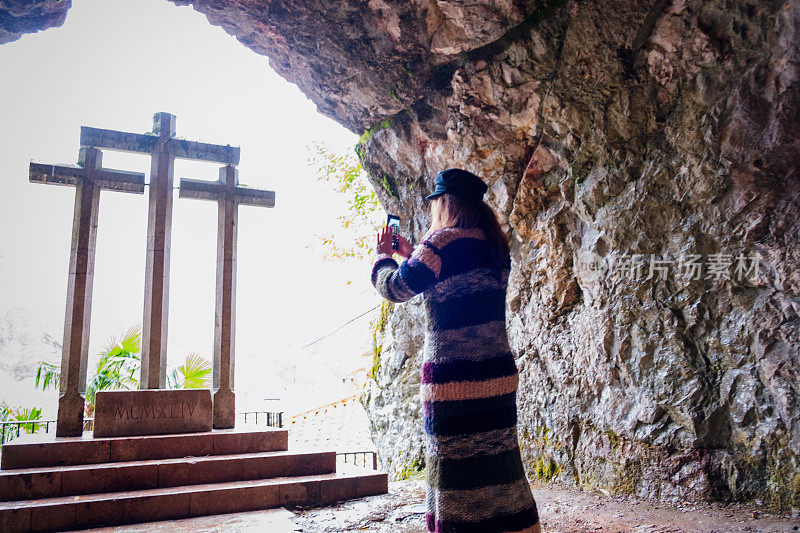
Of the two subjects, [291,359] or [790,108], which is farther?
[291,359]

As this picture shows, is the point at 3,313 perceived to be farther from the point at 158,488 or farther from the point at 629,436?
the point at 629,436

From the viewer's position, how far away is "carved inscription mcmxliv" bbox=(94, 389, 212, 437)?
5.74 metres

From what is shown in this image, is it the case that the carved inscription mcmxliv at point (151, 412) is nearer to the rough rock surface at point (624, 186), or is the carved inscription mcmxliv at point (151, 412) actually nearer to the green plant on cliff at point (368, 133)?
the rough rock surface at point (624, 186)

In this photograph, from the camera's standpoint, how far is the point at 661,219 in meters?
5.00

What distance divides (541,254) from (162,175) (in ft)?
16.4

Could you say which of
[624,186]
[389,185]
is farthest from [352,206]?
[624,186]

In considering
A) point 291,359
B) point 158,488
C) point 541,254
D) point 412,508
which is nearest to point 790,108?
point 541,254

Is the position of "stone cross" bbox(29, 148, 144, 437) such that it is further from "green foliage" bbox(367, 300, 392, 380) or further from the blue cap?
the blue cap

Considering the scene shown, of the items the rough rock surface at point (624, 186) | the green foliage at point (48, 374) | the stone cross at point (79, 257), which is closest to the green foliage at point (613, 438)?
the rough rock surface at point (624, 186)

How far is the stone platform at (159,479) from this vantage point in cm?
435

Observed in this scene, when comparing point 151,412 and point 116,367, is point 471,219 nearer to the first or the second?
point 151,412

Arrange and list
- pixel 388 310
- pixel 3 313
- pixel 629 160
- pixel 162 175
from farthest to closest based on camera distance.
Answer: pixel 3 313
pixel 388 310
pixel 162 175
pixel 629 160

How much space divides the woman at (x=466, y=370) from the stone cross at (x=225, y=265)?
479 centimetres

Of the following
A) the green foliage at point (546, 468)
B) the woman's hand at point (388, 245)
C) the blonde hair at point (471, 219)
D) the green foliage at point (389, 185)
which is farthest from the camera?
the green foliage at point (389, 185)
